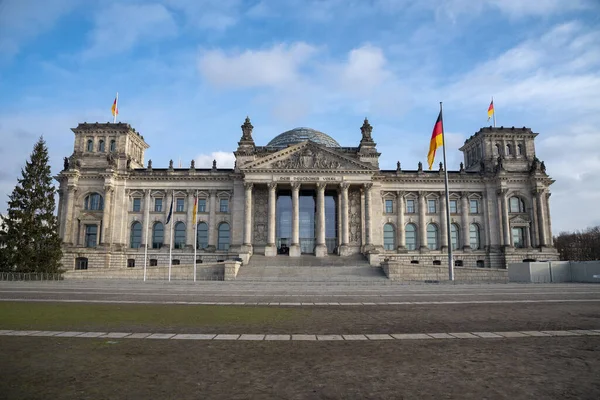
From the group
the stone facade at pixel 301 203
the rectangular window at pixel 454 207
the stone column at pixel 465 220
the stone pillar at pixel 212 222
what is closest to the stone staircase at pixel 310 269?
the stone facade at pixel 301 203

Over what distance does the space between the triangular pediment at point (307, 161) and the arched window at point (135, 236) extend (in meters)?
21.1

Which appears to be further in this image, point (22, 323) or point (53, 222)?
point (53, 222)

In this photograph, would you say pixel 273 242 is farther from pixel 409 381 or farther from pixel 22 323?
pixel 409 381

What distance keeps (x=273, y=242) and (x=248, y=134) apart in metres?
19.6

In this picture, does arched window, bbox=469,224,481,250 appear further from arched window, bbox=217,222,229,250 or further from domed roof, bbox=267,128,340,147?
arched window, bbox=217,222,229,250

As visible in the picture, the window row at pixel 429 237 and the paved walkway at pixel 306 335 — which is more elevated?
the window row at pixel 429 237

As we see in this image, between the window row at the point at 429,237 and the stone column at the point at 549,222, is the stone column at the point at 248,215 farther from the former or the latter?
the stone column at the point at 549,222

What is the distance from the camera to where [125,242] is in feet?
228

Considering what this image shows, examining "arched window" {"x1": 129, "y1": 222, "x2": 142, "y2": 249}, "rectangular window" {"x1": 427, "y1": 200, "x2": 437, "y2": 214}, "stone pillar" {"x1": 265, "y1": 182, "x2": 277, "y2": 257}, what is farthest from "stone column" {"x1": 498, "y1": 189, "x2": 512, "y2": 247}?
"arched window" {"x1": 129, "y1": 222, "x2": 142, "y2": 249}

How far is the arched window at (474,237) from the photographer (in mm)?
71688

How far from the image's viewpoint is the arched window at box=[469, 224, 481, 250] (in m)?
71.7

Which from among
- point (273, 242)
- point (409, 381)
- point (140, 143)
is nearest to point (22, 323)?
point (409, 381)

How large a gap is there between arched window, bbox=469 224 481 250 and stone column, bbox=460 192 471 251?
0.75 metres

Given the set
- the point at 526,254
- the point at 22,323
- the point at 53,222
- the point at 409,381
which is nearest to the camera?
the point at 409,381
